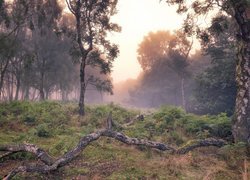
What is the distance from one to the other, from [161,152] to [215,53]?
24897mm

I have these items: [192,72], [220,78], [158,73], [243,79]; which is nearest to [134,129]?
[243,79]

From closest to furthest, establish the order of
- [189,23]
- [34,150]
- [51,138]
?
[34,150] < [51,138] < [189,23]

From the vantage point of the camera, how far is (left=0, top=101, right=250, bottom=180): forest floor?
870 cm

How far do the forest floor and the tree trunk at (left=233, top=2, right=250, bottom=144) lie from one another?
3.83 feet

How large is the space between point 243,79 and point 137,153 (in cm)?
605

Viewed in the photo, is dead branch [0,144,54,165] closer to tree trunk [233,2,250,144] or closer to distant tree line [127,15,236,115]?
tree trunk [233,2,250,144]

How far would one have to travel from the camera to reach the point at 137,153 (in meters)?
11.3

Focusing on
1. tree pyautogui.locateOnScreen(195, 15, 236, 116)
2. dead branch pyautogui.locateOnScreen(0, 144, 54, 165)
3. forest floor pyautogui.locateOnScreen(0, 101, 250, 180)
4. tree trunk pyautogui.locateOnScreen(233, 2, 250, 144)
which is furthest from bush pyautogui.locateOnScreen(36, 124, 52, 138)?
tree pyautogui.locateOnScreen(195, 15, 236, 116)

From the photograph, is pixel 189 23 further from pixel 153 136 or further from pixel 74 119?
pixel 74 119

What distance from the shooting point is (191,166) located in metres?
9.68

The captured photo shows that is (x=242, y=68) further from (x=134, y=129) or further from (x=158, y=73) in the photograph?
(x=158, y=73)

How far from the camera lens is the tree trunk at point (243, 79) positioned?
12.1 m

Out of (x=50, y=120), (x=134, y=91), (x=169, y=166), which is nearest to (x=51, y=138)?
(x=50, y=120)

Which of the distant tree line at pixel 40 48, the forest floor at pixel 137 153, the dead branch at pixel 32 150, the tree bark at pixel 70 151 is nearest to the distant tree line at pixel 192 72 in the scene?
the forest floor at pixel 137 153
